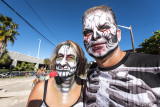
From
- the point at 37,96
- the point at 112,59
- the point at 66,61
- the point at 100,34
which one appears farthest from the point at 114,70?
the point at 37,96

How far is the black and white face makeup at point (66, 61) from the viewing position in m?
1.42

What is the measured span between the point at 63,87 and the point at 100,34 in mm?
1013

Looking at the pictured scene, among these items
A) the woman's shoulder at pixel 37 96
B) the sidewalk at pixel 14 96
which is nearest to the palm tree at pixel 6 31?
the sidewalk at pixel 14 96

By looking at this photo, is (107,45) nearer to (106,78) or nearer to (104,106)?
(106,78)

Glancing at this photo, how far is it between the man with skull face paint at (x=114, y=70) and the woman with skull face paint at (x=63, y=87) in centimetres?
34

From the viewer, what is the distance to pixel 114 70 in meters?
0.99

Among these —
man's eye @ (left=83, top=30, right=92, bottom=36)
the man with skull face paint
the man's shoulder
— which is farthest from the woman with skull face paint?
the man's shoulder

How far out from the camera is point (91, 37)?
1068 millimetres

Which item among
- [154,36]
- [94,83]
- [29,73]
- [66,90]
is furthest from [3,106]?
[29,73]

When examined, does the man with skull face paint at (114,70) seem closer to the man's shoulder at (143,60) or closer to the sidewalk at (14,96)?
the man's shoulder at (143,60)

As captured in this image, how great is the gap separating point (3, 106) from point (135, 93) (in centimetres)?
549

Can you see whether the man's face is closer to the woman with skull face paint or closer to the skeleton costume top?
the skeleton costume top

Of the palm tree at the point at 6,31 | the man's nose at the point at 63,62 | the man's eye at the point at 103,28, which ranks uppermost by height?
the palm tree at the point at 6,31

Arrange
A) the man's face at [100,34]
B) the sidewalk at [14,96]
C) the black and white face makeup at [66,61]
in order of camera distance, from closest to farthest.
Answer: the man's face at [100,34] → the black and white face makeup at [66,61] → the sidewalk at [14,96]
